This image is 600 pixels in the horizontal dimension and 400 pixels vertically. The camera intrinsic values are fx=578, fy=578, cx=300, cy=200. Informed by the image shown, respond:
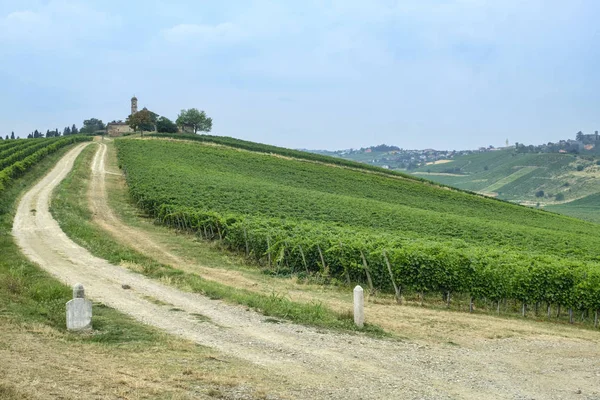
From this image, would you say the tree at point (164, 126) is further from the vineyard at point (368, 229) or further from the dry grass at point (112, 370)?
the dry grass at point (112, 370)

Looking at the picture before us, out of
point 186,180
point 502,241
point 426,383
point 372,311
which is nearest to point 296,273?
point 372,311

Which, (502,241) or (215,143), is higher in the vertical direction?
(215,143)

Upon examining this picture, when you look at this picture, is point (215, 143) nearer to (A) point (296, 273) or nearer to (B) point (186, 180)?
(B) point (186, 180)

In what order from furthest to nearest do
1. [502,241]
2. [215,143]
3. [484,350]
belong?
[215,143] < [502,241] < [484,350]

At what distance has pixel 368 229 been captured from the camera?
39812mm

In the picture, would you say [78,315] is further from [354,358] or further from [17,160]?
[17,160]

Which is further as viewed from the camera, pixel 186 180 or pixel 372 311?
pixel 186 180

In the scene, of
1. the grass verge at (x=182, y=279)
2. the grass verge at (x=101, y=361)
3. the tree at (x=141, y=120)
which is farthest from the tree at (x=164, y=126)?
the grass verge at (x=101, y=361)

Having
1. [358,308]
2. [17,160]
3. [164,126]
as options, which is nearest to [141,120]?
[164,126]

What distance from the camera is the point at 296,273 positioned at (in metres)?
26.6

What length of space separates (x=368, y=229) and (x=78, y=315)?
27.6 metres

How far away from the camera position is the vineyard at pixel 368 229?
23.1m

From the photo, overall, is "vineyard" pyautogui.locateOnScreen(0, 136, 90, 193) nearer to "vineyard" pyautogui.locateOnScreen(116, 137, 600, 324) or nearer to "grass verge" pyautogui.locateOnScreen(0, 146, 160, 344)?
"vineyard" pyautogui.locateOnScreen(116, 137, 600, 324)

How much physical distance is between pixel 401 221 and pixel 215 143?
72.7m
